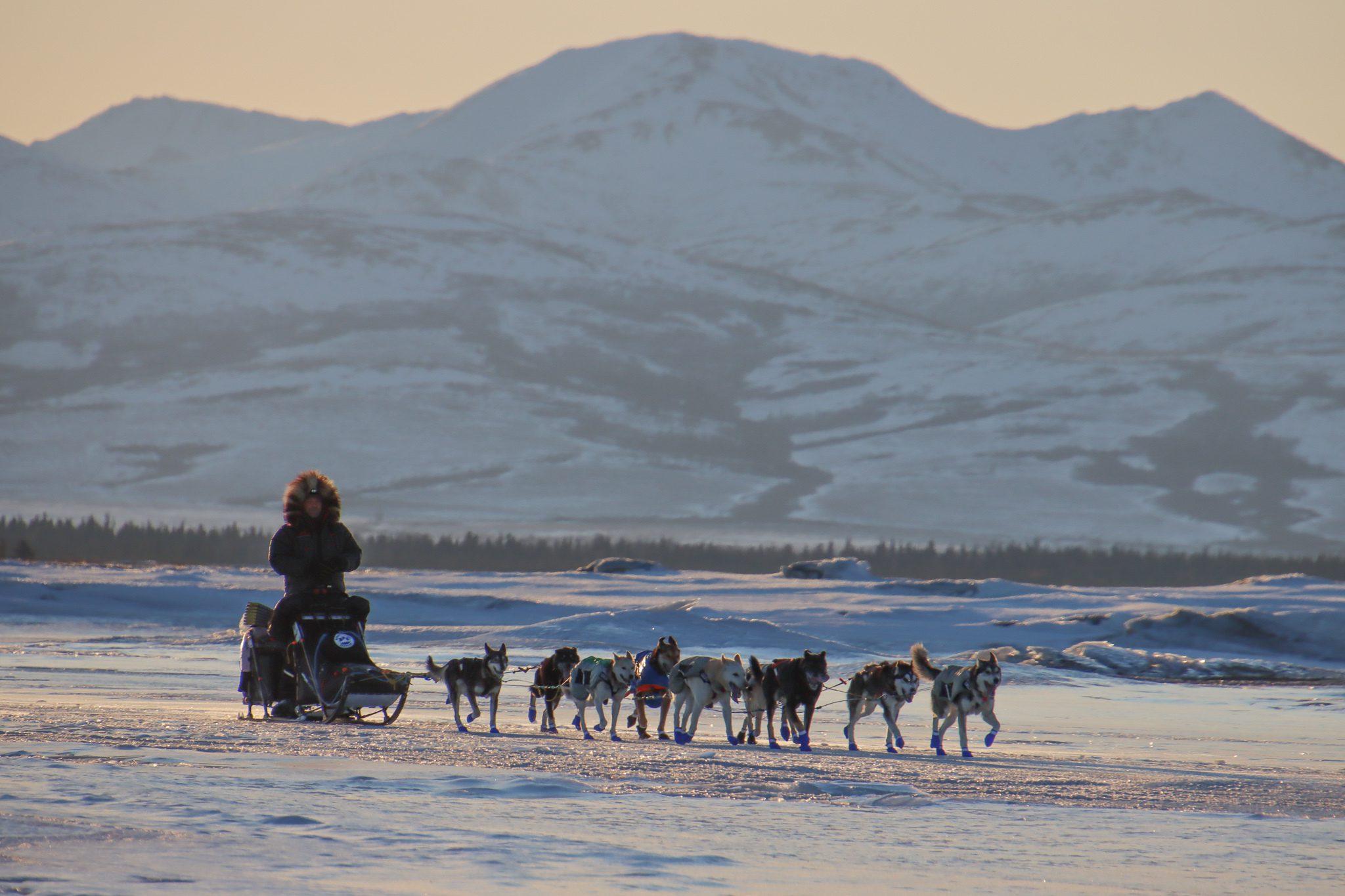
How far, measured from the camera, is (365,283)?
151 meters

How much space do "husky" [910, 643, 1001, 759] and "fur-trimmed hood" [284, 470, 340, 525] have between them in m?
4.66

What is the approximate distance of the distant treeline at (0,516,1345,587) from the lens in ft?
234

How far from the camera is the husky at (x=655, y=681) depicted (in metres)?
12.9

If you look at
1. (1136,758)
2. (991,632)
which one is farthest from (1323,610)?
(1136,758)

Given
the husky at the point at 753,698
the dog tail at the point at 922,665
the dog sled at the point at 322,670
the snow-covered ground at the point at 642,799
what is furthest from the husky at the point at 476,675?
the dog tail at the point at 922,665

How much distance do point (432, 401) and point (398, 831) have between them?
385 feet

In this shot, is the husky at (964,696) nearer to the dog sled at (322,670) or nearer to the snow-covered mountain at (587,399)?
the dog sled at (322,670)

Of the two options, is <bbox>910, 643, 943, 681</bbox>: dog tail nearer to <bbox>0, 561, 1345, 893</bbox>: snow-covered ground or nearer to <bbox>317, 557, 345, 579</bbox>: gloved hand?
<bbox>0, 561, 1345, 893</bbox>: snow-covered ground

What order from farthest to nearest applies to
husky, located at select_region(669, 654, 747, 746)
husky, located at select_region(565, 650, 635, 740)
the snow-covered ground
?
1. husky, located at select_region(565, 650, 635, 740)
2. husky, located at select_region(669, 654, 747, 746)
3. the snow-covered ground

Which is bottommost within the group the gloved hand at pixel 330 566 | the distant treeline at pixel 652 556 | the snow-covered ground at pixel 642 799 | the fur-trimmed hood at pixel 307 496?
the snow-covered ground at pixel 642 799

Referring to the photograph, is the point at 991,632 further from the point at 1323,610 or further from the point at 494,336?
the point at 494,336

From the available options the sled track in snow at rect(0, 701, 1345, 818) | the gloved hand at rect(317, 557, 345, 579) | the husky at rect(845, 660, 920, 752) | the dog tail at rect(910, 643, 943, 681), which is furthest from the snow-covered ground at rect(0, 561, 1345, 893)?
the gloved hand at rect(317, 557, 345, 579)

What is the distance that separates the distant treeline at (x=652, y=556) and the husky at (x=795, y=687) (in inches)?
2170

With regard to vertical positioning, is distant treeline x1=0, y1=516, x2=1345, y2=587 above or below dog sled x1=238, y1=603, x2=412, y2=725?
above
